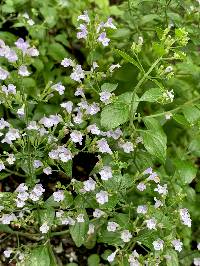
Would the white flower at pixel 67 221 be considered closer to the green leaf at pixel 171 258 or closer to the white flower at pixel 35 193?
the white flower at pixel 35 193

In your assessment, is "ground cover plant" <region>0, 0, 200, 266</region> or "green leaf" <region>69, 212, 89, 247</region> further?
"green leaf" <region>69, 212, 89, 247</region>

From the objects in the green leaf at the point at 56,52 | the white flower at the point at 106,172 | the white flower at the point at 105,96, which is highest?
the white flower at the point at 105,96

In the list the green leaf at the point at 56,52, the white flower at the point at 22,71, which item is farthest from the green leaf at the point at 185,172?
the green leaf at the point at 56,52

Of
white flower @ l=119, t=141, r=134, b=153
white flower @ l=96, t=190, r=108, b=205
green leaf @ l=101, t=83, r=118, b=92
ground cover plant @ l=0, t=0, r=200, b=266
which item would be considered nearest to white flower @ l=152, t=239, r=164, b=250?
ground cover plant @ l=0, t=0, r=200, b=266

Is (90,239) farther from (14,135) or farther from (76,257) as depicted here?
(14,135)

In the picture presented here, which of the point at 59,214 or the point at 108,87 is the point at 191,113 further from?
the point at 59,214

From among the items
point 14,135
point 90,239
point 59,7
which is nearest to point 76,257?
point 90,239

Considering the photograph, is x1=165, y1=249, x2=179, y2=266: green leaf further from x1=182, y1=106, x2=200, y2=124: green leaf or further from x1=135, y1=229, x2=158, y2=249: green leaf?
x1=182, y1=106, x2=200, y2=124: green leaf
